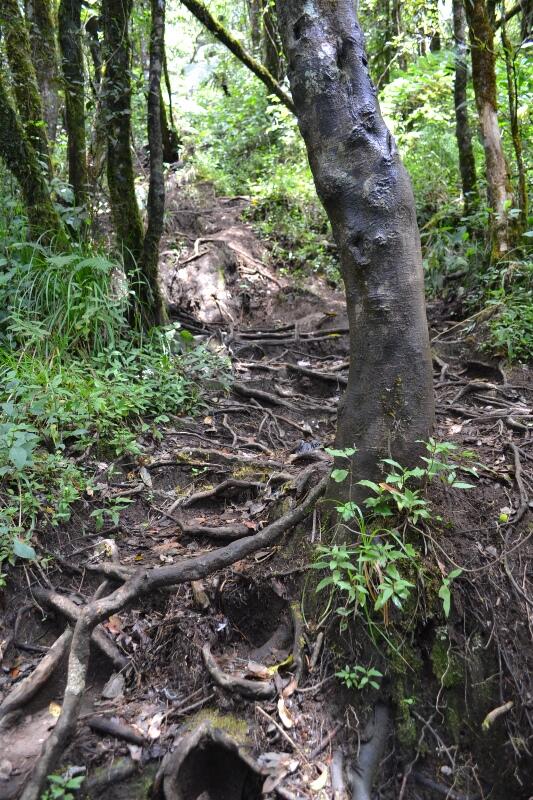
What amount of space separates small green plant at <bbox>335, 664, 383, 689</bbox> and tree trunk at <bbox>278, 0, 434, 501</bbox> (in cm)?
85

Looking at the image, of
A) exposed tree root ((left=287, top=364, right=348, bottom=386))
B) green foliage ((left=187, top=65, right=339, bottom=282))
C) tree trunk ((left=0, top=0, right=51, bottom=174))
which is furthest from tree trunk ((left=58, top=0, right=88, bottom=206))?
green foliage ((left=187, top=65, right=339, bottom=282))

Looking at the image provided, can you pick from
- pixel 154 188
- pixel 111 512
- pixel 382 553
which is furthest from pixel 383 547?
pixel 154 188

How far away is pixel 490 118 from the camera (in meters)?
6.09

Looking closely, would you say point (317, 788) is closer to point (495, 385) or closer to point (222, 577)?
point (222, 577)

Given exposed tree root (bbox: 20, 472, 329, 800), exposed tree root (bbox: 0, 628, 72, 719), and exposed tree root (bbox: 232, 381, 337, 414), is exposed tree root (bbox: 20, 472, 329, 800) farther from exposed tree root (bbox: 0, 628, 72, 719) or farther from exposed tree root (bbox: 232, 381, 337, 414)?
exposed tree root (bbox: 232, 381, 337, 414)

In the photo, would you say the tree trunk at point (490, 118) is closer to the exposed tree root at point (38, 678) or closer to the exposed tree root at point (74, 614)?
the exposed tree root at point (74, 614)

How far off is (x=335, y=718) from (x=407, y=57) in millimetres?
13113

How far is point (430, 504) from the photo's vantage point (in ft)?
9.51

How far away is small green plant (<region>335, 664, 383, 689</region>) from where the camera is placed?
260 cm

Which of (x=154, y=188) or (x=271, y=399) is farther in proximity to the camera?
(x=154, y=188)

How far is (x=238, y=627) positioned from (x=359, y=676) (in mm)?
732

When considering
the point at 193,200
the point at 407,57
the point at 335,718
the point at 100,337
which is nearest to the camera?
the point at 335,718

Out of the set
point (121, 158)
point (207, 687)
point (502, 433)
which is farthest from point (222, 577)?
point (121, 158)

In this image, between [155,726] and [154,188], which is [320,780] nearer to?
[155,726]
